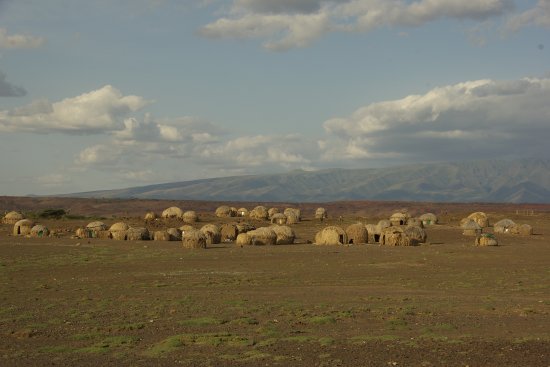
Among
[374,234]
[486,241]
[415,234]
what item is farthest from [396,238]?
[486,241]

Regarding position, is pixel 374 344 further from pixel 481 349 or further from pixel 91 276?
pixel 91 276

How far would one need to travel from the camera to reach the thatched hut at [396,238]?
44.6m

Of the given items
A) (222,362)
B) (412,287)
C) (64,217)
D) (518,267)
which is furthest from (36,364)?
(64,217)

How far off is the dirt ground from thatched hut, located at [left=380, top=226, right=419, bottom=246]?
6327 mm

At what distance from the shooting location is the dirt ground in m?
13.2

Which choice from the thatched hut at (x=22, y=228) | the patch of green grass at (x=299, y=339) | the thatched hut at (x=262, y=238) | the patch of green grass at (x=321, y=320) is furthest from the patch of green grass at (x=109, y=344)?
the thatched hut at (x=22, y=228)

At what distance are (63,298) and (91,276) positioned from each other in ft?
22.2

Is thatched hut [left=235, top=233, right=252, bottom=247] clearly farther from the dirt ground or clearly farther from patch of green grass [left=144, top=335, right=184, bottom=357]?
patch of green grass [left=144, top=335, right=184, bottom=357]

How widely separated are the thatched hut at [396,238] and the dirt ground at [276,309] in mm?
6327

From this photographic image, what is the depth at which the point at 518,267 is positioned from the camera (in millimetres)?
30844

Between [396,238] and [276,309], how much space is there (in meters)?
27.3

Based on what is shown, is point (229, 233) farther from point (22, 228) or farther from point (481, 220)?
point (481, 220)

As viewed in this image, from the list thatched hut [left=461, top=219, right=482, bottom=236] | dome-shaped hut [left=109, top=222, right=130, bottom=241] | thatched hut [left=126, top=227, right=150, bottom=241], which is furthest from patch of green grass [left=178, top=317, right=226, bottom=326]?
thatched hut [left=461, top=219, right=482, bottom=236]

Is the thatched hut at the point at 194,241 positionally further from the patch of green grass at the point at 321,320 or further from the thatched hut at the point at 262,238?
the patch of green grass at the point at 321,320
